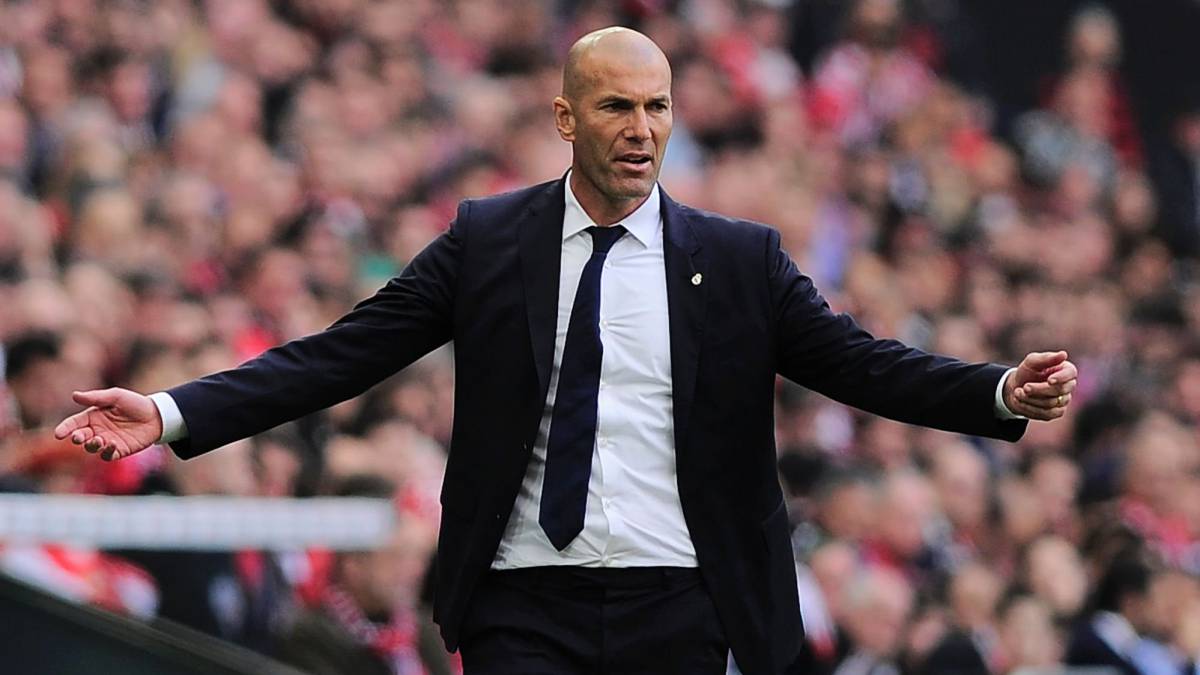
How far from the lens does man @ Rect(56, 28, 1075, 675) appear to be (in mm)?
5102

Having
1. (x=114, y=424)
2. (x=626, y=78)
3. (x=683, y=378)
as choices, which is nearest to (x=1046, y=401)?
(x=683, y=378)

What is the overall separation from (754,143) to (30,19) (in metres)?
4.76

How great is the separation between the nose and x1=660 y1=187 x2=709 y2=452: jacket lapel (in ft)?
0.70

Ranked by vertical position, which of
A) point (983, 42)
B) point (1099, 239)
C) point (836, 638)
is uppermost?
point (983, 42)

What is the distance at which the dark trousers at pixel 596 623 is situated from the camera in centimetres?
508

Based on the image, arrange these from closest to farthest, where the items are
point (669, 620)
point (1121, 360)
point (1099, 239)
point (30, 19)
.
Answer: point (669, 620), point (30, 19), point (1121, 360), point (1099, 239)

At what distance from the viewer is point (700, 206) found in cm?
1284

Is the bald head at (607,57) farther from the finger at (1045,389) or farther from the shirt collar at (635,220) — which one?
the finger at (1045,389)

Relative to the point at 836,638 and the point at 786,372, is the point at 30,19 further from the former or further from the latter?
the point at 786,372

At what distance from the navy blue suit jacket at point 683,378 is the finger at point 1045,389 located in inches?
4.7

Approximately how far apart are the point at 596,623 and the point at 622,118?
105 cm

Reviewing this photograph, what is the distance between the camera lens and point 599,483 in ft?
16.8

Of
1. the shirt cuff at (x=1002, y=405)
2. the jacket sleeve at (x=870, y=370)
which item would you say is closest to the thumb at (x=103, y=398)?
the jacket sleeve at (x=870, y=370)

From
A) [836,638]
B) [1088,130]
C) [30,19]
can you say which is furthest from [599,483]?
[1088,130]
